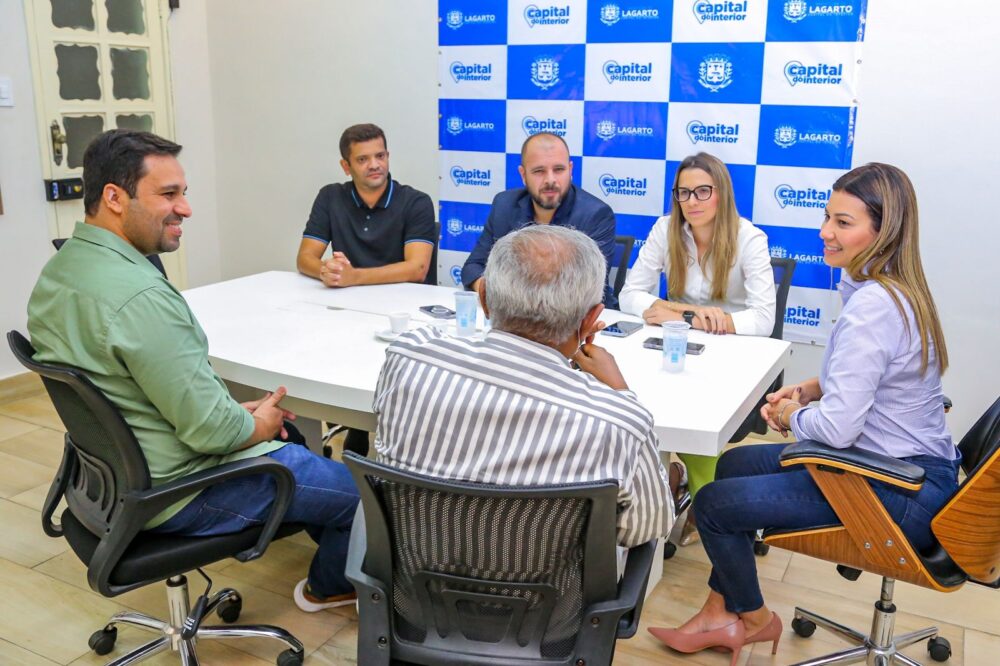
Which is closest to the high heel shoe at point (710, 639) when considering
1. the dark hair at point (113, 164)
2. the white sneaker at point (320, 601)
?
the white sneaker at point (320, 601)

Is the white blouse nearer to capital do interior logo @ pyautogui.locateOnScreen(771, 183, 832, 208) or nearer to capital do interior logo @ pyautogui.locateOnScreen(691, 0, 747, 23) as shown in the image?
capital do interior logo @ pyautogui.locateOnScreen(771, 183, 832, 208)

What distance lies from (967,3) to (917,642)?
2.35 meters

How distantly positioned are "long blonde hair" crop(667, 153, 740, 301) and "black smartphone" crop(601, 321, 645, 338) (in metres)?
0.41

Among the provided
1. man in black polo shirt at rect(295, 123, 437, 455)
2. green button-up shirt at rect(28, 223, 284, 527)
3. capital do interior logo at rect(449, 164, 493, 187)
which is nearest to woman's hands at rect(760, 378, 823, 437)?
green button-up shirt at rect(28, 223, 284, 527)

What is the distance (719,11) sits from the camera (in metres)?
3.71

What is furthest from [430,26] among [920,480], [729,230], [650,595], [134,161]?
[920,480]

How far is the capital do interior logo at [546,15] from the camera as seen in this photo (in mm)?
4051

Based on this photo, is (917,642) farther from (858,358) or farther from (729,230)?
(729,230)

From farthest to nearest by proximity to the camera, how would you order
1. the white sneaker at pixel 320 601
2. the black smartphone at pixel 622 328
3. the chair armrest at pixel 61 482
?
1. the black smartphone at pixel 622 328
2. the white sneaker at pixel 320 601
3. the chair armrest at pixel 61 482

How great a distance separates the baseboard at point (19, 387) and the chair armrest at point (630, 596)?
3.61m

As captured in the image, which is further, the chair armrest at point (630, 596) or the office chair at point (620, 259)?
the office chair at point (620, 259)

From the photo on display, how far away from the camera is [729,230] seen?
122 inches

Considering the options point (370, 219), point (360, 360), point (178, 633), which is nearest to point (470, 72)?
point (370, 219)

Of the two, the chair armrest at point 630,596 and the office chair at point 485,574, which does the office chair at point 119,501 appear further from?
the chair armrest at point 630,596
